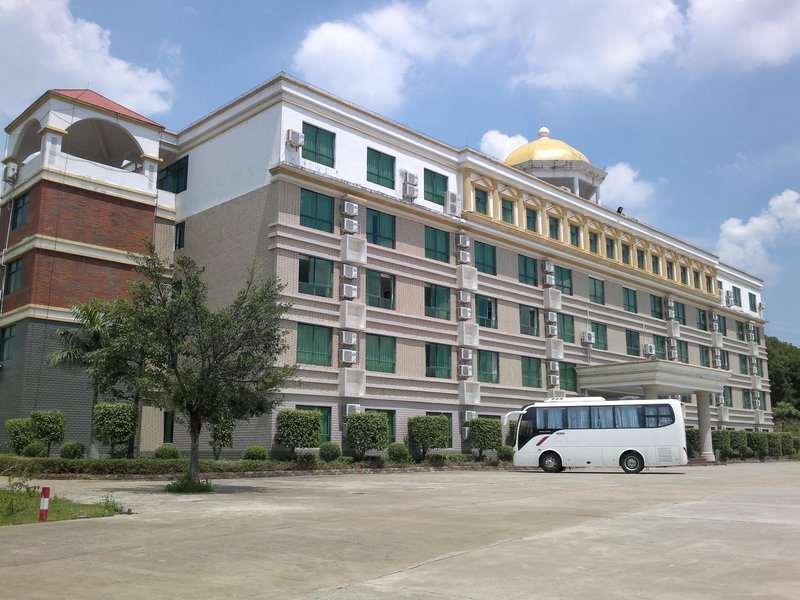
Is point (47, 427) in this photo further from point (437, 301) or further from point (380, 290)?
point (437, 301)

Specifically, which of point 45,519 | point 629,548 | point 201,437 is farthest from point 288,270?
point 629,548

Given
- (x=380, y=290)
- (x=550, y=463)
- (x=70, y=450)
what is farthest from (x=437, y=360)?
(x=70, y=450)

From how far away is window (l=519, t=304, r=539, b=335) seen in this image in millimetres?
42938

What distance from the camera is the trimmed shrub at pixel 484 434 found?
37.0 m

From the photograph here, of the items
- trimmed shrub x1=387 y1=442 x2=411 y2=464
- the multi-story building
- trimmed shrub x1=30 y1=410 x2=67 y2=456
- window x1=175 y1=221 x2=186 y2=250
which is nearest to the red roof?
the multi-story building

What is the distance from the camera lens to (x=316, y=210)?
33.2 metres

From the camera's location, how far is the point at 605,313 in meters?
49.0

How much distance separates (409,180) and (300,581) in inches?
1192

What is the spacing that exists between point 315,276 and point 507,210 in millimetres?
14766

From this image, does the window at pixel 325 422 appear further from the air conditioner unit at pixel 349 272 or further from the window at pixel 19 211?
the window at pixel 19 211

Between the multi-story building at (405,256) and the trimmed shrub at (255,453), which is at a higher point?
the multi-story building at (405,256)

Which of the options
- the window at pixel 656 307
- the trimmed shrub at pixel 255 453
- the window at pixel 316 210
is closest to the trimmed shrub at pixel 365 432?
the trimmed shrub at pixel 255 453

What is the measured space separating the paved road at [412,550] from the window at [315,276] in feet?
50.4

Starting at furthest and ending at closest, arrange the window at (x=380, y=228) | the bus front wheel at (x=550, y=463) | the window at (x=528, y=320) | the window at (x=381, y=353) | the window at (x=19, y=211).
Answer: the window at (x=528, y=320) → the window at (x=380, y=228) → the window at (x=381, y=353) → the window at (x=19, y=211) → the bus front wheel at (x=550, y=463)
